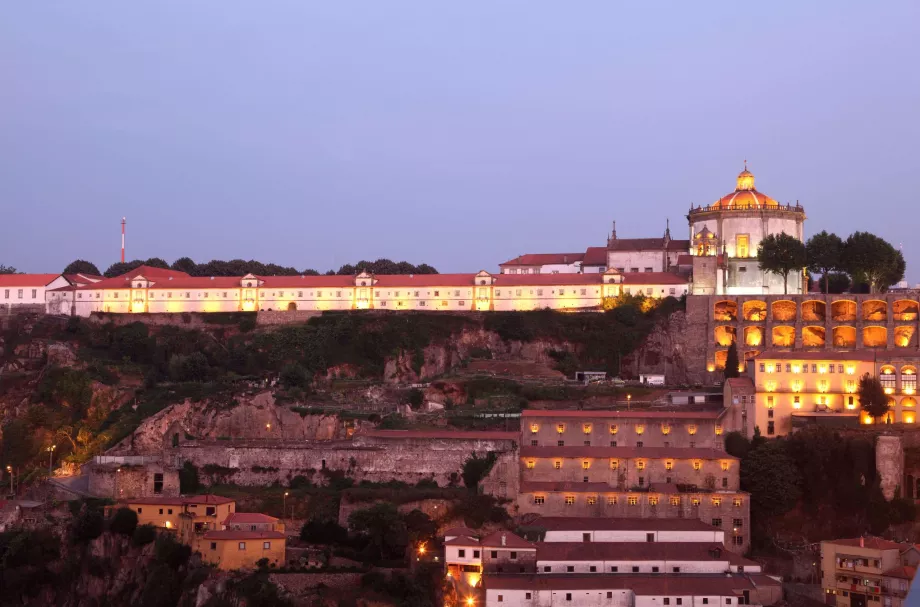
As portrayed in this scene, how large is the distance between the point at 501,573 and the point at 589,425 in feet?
38.3

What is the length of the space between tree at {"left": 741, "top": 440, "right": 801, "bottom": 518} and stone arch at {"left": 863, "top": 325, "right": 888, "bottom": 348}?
1922 centimetres

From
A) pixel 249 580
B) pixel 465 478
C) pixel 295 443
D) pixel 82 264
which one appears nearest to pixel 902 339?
pixel 465 478

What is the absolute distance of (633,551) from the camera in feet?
171

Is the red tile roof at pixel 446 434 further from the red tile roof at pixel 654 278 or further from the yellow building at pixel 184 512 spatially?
the red tile roof at pixel 654 278

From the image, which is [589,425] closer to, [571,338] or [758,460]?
[758,460]

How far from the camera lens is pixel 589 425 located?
6009 cm

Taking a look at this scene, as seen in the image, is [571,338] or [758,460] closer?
[758,460]

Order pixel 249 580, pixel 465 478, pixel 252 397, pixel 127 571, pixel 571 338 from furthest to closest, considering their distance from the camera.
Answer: pixel 571 338
pixel 252 397
pixel 465 478
pixel 127 571
pixel 249 580

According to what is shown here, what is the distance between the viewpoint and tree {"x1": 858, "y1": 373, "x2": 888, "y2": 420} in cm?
6078

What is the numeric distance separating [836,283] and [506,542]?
4258 cm

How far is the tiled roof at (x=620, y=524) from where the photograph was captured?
53.4m

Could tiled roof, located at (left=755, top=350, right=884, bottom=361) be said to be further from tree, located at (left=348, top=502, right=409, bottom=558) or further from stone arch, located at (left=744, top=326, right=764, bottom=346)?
tree, located at (left=348, top=502, right=409, bottom=558)

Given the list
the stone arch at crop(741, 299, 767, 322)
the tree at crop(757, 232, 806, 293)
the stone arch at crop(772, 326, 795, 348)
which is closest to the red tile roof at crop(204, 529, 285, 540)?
the stone arch at crop(772, 326, 795, 348)

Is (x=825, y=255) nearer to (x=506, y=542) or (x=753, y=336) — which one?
(x=753, y=336)
